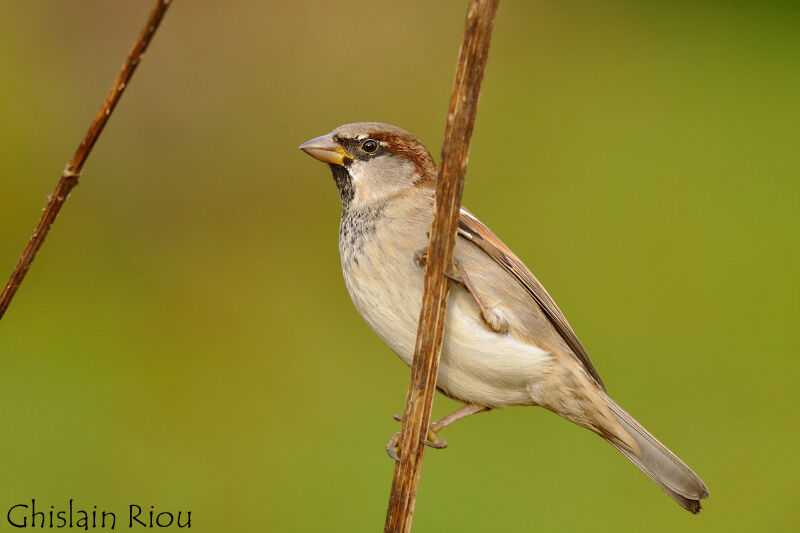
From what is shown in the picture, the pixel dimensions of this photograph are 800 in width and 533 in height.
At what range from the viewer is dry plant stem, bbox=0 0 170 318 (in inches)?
41.7

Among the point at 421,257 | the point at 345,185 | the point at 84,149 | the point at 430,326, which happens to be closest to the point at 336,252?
the point at 345,185

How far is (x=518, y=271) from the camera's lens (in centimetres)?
229

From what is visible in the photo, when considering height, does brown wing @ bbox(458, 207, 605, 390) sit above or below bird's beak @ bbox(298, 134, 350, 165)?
below

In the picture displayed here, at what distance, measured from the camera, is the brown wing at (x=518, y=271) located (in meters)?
2.26

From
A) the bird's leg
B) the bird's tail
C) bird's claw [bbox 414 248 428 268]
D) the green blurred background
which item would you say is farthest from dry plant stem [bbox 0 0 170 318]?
the green blurred background

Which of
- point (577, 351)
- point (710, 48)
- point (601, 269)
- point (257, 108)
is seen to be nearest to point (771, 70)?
point (710, 48)

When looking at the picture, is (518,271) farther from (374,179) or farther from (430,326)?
(430,326)

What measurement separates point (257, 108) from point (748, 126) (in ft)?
9.21

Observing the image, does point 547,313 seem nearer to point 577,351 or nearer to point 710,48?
point 577,351

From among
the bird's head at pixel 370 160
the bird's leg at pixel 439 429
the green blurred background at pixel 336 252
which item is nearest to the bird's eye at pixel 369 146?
the bird's head at pixel 370 160

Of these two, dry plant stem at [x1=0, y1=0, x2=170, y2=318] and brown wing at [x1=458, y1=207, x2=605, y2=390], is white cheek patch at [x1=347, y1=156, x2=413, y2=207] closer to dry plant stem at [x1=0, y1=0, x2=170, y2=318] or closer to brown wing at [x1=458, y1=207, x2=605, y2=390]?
brown wing at [x1=458, y1=207, x2=605, y2=390]

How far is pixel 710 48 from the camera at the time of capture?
5832 millimetres

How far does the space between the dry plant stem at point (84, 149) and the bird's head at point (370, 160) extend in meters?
1.20

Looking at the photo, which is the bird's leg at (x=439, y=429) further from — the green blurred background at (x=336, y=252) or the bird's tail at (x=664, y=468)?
the green blurred background at (x=336, y=252)
